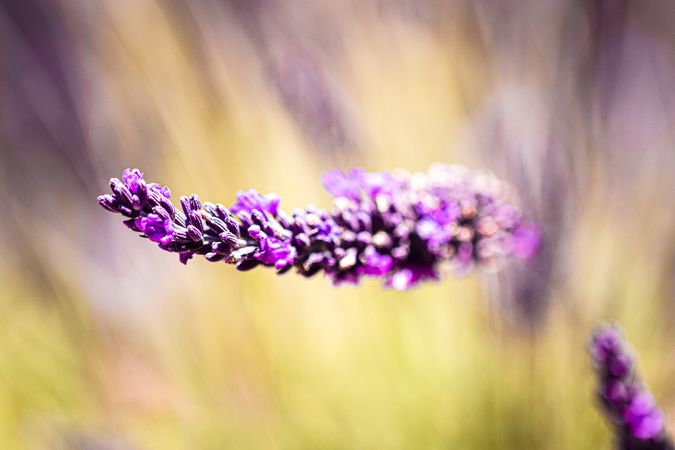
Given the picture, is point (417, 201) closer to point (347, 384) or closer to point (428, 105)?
point (347, 384)

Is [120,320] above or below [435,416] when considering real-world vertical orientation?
above

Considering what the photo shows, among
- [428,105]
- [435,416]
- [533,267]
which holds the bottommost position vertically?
[435,416]

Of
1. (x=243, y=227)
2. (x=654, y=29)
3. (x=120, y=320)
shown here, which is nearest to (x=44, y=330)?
(x=120, y=320)

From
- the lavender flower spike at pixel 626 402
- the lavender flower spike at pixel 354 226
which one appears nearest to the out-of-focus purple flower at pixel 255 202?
the lavender flower spike at pixel 354 226

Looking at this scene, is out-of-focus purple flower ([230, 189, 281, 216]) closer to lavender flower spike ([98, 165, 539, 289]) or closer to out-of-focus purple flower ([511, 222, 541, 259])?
lavender flower spike ([98, 165, 539, 289])

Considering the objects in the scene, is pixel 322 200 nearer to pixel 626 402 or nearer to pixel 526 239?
pixel 526 239

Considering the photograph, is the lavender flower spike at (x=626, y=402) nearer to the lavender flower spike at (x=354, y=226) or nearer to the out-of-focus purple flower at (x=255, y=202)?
the lavender flower spike at (x=354, y=226)
